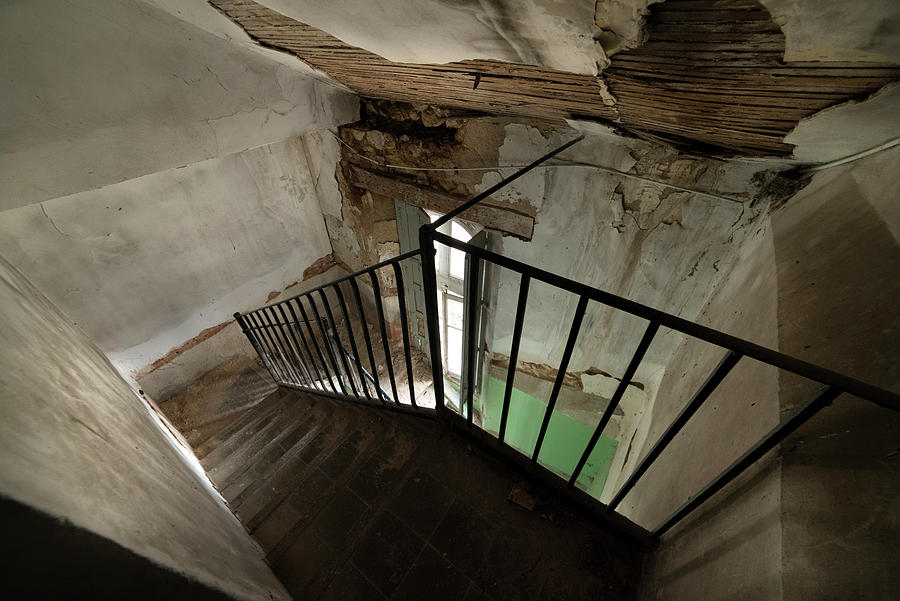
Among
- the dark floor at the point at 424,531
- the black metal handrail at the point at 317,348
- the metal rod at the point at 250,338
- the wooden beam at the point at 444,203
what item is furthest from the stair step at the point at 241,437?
the wooden beam at the point at 444,203

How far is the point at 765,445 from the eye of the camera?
2.85 ft

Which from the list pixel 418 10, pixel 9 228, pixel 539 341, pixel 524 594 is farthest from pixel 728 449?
pixel 9 228

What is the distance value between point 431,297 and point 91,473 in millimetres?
1162

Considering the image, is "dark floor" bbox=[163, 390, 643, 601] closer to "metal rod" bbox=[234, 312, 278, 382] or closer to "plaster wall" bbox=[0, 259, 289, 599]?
"plaster wall" bbox=[0, 259, 289, 599]

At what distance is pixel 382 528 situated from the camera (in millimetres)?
1647

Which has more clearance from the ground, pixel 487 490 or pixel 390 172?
pixel 390 172

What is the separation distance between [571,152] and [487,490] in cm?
240

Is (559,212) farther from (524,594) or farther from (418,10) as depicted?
(524,594)

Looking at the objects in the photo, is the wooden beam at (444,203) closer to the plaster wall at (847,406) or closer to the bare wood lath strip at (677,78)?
the bare wood lath strip at (677,78)

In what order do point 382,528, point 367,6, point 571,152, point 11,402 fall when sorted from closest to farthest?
point 11,402 → point 367,6 → point 382,528 → point 571,152

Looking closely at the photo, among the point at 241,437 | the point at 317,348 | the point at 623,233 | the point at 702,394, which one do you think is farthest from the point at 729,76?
the point at 241,437

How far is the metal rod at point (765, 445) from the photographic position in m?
0.73

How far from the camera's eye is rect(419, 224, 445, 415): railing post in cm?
135

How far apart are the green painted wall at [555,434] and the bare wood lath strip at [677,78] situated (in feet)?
10.9
